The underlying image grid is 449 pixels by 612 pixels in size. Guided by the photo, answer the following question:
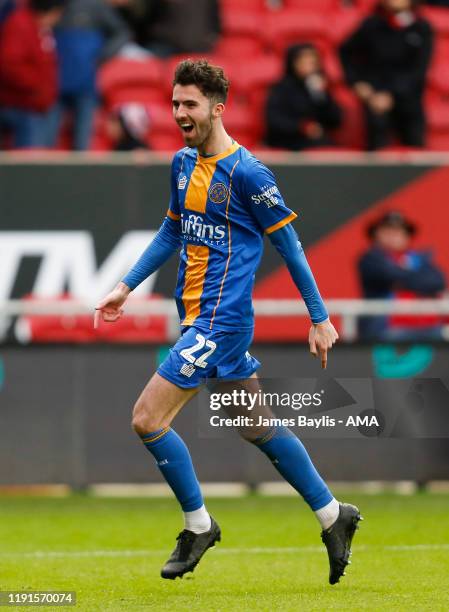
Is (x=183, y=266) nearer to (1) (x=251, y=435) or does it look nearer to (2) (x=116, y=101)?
(1) (x=251, y=435)

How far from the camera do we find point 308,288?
21.6ft

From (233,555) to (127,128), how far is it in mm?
6644

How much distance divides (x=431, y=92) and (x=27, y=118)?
467cm

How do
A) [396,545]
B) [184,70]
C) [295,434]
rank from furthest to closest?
[396,545], [295,434], [184,70]

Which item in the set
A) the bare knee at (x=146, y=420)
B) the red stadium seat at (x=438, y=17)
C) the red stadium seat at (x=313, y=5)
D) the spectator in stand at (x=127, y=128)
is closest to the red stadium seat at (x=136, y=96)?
the spectator in stand at (x=127, y=128)

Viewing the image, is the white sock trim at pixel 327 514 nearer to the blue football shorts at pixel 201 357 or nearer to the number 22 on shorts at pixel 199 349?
the blue football shorts at pixel 201 357

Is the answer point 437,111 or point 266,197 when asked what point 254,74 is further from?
point 266,197

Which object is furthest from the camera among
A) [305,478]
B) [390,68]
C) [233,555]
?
[390,68]

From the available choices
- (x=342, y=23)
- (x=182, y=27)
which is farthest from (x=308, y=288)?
(x=342, y=23)

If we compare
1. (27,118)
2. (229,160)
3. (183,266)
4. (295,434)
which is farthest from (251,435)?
(27,118)

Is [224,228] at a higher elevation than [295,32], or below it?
higher

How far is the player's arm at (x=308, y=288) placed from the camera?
6527 millimetres

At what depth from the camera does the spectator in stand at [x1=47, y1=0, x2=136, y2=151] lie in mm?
14219

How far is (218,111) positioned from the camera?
259 inches
